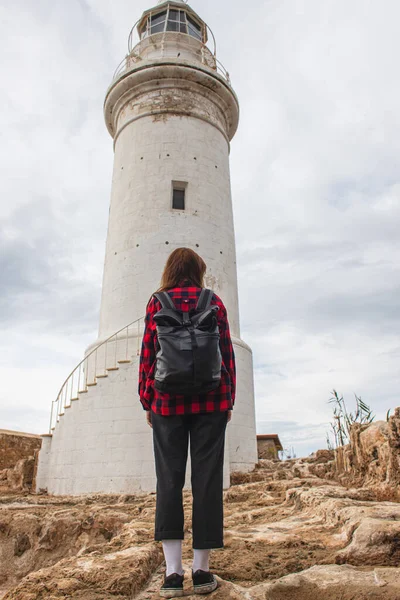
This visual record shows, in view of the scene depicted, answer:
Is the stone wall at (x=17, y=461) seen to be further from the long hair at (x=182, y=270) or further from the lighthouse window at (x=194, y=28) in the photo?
the lighthouse window at (x=194, y=28)

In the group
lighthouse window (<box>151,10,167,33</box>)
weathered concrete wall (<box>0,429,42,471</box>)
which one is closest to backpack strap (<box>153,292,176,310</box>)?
weathered concrete wall (<box>0,429,42,471</box>)

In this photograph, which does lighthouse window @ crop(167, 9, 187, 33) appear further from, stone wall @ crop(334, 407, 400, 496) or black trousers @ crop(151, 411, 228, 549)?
black trousers @ crop(151, 411, 228, 549)

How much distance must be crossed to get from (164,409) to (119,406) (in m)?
6.28

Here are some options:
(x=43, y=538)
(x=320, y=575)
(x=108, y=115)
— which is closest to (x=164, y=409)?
(x=320, y=575)

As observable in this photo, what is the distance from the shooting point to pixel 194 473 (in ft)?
7.89

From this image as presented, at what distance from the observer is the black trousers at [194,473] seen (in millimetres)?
2297

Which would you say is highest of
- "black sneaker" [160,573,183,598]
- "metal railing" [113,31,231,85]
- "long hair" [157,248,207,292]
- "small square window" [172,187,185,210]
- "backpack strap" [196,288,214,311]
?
"metal railing" [113,31,231,85]

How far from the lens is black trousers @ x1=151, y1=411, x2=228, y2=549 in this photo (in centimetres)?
230

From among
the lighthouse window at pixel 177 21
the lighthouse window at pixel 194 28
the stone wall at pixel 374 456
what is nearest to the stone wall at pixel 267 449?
the stone wall at pixel 374 456

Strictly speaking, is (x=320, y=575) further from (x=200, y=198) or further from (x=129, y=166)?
(x=129, y=166)

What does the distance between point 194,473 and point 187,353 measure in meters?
0.62

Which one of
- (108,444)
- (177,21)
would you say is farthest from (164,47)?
(108,444)

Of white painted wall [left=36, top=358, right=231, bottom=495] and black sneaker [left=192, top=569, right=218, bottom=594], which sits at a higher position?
white painted wall [left=36, top=358, right=231, bottom=495]

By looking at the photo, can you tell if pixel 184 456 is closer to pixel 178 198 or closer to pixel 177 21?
pixel 178 198
